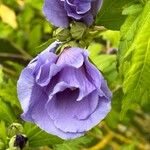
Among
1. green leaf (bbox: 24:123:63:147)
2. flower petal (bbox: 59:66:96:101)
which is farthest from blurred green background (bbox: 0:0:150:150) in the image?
flower petal (bbox: 59:66:96:101)

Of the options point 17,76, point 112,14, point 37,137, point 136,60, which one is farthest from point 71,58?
point 17,76

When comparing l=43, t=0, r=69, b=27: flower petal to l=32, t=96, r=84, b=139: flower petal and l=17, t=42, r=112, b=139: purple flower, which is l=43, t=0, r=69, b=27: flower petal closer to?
l=17, t=42, r=112, b=139: purple flower

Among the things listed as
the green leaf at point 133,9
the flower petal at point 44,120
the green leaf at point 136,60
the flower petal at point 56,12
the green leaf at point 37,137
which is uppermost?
the flower petal at point 56,12

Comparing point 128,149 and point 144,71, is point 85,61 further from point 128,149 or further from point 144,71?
point 128,149

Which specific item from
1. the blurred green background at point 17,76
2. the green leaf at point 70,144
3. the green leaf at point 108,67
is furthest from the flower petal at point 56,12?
the green leaf at point 108,67

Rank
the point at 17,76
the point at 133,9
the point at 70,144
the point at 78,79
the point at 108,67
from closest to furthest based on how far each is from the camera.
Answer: the point at 78,79 < the point at 133,9 < the point at 70,144 < the point at 108,67 < the point at 17,76

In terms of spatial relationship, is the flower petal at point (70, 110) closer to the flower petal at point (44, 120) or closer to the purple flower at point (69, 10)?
the flower petal at point (44, 120)

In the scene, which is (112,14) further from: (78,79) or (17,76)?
(17,76)
